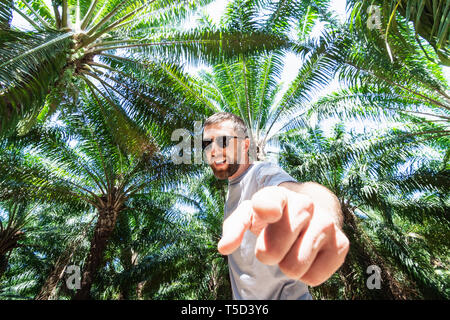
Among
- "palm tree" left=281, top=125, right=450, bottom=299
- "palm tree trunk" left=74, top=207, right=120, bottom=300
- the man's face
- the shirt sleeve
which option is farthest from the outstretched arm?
"palm tree trunk" left=74, top=207, right=120, bottom=300

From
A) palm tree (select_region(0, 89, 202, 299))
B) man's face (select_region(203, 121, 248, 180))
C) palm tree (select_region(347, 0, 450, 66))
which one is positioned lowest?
palm tree (select_region(0, 89, 202, 299))

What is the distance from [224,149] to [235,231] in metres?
1.03

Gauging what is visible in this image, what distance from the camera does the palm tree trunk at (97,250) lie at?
6.20 metres

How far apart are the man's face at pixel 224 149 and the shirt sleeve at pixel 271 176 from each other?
9.4 inches

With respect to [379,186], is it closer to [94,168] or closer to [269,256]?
[269,256]

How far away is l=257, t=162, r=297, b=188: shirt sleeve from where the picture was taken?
1081mm

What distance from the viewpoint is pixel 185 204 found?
10328mm

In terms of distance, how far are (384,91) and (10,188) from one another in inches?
331

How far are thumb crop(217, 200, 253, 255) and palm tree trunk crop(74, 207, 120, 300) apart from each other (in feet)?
22.4

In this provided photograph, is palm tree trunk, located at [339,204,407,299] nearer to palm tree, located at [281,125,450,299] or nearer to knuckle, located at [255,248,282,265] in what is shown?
palm tree, located at [281,125,450,299]

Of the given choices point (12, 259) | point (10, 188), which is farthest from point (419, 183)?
point (12, 259)

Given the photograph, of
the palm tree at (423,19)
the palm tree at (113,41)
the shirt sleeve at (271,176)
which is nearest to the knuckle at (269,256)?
the shirt sleeve at (271,176)

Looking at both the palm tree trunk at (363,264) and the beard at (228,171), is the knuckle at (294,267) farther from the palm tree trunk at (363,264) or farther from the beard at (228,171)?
the palm tree trunk at (363,264)

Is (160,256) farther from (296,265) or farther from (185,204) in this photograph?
(296,265)
